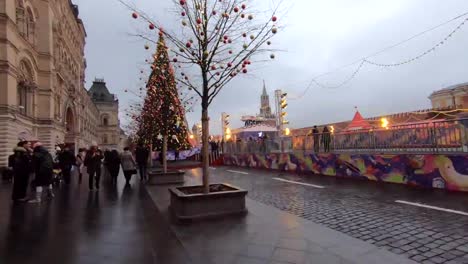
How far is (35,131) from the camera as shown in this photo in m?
31.9

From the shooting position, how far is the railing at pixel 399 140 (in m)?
9.57

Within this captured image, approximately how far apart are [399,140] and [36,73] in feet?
104

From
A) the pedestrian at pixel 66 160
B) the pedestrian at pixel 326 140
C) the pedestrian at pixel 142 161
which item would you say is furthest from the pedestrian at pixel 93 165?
the pedestrian at pixel 326 140

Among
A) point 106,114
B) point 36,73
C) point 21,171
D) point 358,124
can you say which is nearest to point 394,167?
point 358,124

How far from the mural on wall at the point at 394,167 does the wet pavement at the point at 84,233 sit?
26.4 ft

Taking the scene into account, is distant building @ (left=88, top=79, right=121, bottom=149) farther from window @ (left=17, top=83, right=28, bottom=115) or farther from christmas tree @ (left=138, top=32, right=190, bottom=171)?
christmas tree @ (left=138, top=32, right=190, bottom=171)

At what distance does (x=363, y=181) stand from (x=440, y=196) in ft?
12.6

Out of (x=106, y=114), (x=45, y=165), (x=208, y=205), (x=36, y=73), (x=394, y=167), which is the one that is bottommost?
(x=208, y=205)

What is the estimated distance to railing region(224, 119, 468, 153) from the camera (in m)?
9.57

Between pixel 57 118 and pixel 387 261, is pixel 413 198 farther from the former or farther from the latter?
pixel 57 118

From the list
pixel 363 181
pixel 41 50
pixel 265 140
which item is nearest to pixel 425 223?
pixel 363 181

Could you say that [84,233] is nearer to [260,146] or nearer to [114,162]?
[114,162]

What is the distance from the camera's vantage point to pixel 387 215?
A: 271 inches

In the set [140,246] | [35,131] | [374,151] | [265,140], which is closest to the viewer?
[140,246]
